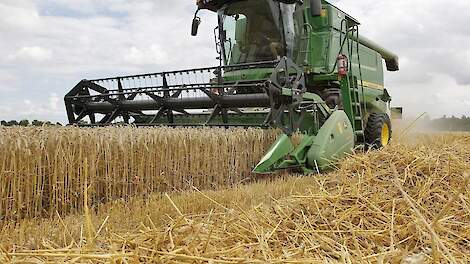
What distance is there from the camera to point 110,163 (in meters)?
5.04

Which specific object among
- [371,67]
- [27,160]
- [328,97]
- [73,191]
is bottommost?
[73,191]

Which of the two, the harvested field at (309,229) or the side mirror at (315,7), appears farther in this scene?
the side mirror at (315,7)

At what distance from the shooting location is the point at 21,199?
4184mm

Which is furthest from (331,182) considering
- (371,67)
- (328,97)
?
(371,67)

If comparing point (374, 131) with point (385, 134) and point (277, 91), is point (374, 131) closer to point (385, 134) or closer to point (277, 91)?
point (385, 134)

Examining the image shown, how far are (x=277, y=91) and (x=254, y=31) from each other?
185 centimetres

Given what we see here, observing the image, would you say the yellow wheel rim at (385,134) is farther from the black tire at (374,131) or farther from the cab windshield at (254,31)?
the cab windshield at (254,31)

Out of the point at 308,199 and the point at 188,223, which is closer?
the point at 188,223

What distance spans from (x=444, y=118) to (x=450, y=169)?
51.1ft

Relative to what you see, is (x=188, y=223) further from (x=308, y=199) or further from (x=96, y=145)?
(x=96, y=145)

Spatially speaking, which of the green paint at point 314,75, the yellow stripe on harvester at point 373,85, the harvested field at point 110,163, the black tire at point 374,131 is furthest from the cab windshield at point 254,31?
the yellow stripe on harvester at point 373,85

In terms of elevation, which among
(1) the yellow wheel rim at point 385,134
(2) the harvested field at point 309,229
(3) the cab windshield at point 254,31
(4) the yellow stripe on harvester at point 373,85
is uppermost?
(3) the cab windshield at point 254,31

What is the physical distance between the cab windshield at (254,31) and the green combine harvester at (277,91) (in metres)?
0.02

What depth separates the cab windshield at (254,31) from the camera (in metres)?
7.41
